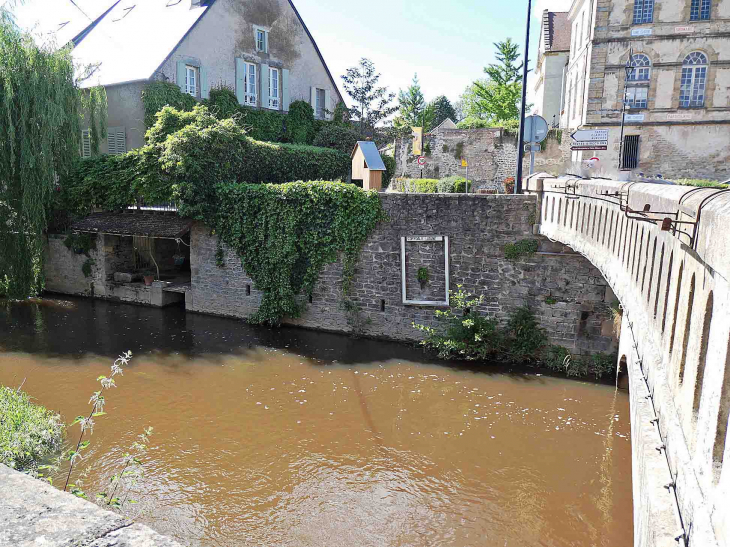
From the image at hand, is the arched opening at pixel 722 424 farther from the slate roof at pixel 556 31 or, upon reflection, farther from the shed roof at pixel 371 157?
the slate roof at pixel 556 31

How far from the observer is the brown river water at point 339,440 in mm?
6805

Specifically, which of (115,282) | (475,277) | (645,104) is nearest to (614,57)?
(645,104)

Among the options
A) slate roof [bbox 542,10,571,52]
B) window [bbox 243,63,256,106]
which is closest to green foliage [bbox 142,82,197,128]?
window [bbox 243,63,256,106]

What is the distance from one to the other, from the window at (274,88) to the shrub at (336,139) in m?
2.14

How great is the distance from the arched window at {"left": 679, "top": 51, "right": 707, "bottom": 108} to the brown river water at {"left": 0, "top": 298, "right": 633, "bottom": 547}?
17.0m

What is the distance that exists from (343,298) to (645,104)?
16.9 metres

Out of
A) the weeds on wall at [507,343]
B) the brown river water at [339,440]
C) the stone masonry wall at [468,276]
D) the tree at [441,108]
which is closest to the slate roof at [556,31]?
the tree at [441,108]

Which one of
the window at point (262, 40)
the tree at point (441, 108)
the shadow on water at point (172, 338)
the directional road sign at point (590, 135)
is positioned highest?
the tree at point (441, 108)

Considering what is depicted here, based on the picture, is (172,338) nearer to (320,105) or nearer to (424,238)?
(424,238)

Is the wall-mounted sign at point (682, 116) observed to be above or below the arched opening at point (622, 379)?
above

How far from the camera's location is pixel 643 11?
22.4 metres

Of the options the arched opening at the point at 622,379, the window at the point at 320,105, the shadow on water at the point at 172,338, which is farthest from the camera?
the window at the point at 320,105

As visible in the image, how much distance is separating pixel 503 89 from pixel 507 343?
30.5m

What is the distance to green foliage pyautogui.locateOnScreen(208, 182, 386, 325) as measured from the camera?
13.3 metres
